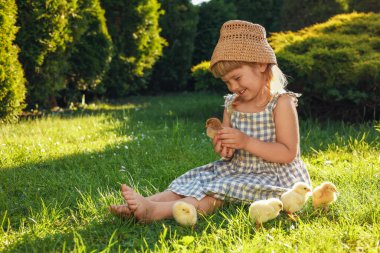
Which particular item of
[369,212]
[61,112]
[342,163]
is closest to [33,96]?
[61,112]

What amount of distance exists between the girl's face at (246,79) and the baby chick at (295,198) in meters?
0.73

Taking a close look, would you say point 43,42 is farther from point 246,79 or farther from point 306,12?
point 306,12

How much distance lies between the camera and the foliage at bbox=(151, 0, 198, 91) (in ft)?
40.1

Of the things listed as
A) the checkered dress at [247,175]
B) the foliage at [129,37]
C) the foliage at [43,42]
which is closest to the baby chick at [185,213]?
the checkered dress at [247,175]

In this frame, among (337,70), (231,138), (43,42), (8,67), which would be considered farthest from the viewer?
(43,42)

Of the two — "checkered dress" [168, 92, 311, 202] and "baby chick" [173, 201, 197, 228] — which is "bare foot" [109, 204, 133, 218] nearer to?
"baby chick" [173, 201, 197, 228]

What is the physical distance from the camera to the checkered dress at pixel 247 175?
3.08 m

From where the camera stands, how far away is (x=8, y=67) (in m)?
6.50

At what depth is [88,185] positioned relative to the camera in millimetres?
3682

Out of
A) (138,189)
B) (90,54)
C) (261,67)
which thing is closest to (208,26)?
(90,54)

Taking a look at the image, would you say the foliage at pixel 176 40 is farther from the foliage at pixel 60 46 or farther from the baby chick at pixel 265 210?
the baby chick at pixel 265 210

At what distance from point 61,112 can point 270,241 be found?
6661 mm

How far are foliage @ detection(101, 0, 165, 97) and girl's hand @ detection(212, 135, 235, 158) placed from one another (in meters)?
7.18

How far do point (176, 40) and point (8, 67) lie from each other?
6.27 metres
